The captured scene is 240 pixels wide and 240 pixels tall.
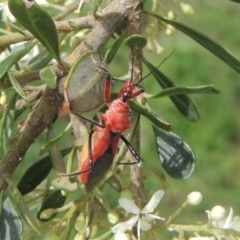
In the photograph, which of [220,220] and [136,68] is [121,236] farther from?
[136,68]

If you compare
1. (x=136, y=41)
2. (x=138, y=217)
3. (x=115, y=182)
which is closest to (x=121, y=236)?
(x=138, y=217)

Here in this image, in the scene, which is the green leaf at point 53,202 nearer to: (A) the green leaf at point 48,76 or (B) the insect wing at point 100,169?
(B) the insect wing at point 100,169

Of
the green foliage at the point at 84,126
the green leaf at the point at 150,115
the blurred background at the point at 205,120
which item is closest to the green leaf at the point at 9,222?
the green foliage at the point at 84,126

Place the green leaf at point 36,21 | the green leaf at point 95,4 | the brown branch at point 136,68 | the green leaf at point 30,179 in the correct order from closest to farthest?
the green leaf at point 36,21, the green leaf at point 95,4, the brown branch at point 136,68, the green leaf at point 30,179

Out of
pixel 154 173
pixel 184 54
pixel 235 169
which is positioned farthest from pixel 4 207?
pixel 184 54

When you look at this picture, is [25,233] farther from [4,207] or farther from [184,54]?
[184,54]
